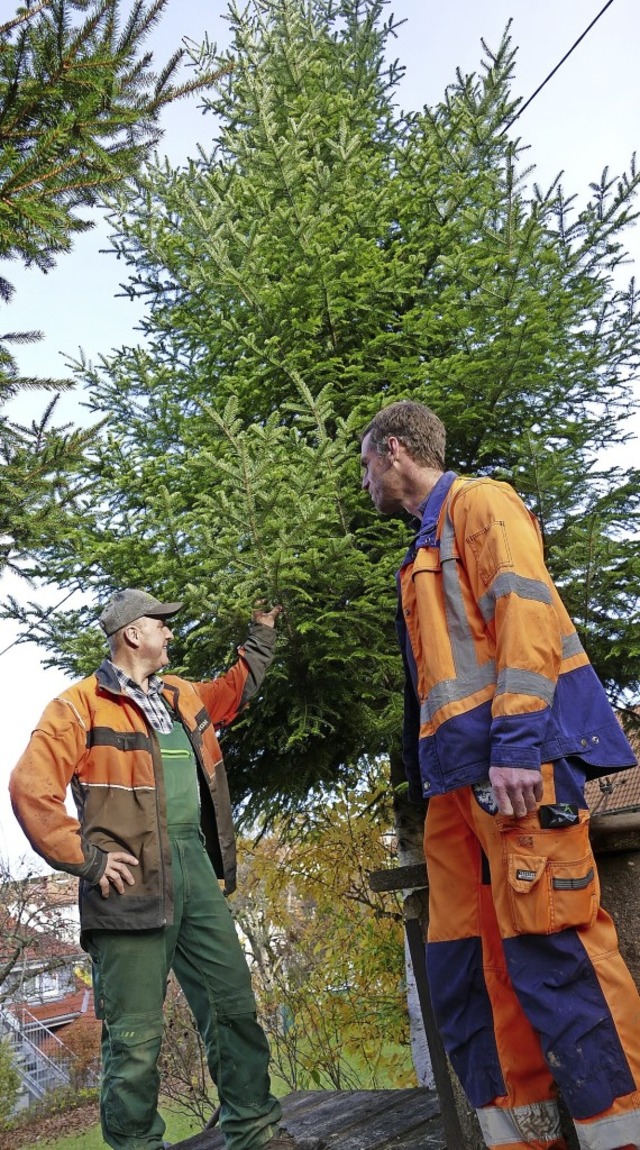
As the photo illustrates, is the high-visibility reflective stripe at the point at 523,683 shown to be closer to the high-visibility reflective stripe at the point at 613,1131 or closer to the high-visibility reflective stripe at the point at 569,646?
the high-visibility reflective stripe at the point at 569,646

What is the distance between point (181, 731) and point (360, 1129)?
2.03 m

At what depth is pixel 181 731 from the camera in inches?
148

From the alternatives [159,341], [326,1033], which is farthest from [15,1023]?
[159,341]

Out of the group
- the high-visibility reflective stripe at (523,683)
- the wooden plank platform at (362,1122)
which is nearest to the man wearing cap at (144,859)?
the wooden plank platform at (362,1122)

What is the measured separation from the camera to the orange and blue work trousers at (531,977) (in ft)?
6.94

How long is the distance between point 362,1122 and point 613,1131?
2.53 m

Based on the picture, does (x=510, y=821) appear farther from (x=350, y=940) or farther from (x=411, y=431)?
(x=350, y=940)

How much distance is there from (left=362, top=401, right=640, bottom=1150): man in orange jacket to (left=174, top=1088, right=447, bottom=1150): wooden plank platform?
1548 mm

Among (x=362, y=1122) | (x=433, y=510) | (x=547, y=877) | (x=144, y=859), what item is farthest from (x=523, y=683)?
(x=362, y=1122)

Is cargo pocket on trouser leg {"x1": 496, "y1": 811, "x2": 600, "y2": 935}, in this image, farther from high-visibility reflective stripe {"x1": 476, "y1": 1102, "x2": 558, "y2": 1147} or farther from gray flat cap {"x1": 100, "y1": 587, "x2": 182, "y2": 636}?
gray flat cap {"x1": 100, "y1": 587, "x2": 182, "y2": 636}

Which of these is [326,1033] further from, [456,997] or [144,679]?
[456,997]

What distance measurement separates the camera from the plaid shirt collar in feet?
11.9

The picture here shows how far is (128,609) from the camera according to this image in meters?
3.74

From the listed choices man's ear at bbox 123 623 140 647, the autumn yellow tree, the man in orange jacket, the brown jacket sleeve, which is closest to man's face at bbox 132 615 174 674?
man's ear at bbox 123 623 140 647
